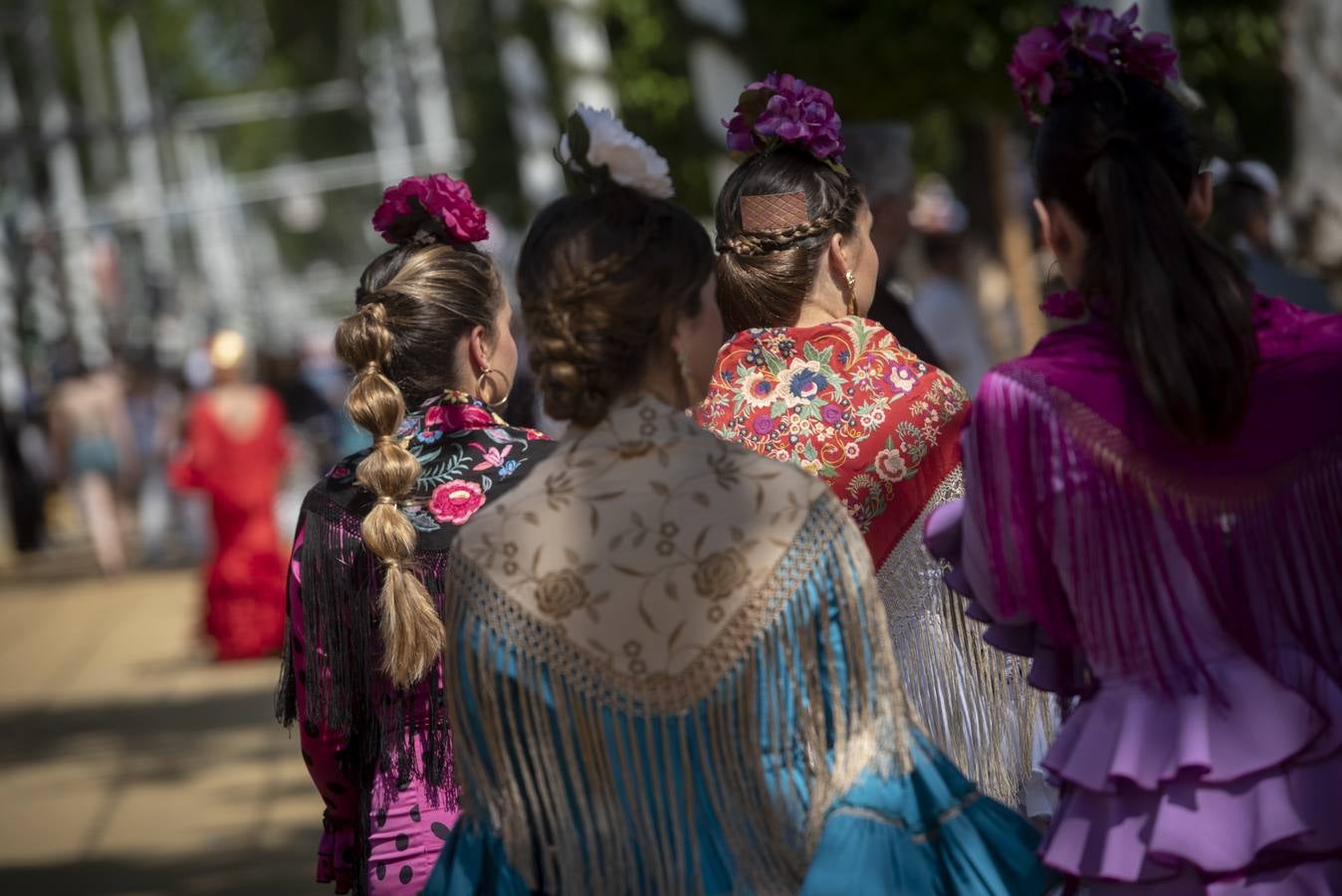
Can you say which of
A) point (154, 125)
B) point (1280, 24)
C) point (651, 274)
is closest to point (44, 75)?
point (154, 125)

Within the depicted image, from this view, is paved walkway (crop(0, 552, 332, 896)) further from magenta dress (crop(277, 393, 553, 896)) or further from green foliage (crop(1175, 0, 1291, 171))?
green foliage (crop(1175, 0, 1291, 171))

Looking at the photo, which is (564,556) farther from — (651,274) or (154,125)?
(154,125)

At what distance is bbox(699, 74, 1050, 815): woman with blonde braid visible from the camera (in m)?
3.56

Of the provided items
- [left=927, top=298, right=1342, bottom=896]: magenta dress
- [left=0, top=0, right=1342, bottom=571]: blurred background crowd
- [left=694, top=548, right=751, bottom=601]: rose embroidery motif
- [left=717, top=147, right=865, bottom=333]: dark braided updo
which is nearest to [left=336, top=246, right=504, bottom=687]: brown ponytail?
[left=717, top=147, right=865, bottom=333]: dark braided updo

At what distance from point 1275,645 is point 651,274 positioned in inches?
39.1

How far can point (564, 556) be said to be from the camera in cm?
256

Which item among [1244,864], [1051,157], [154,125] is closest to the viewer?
[1244,864]

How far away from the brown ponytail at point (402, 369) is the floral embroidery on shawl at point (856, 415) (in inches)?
21.5

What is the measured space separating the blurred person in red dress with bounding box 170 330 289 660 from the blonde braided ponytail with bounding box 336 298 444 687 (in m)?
8.10

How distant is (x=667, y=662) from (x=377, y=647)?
103cm

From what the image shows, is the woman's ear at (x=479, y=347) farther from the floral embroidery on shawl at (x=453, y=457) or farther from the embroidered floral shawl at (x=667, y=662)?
the embroidered floral shawl at (x=667, y=662)

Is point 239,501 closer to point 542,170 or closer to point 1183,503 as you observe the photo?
point 542,170

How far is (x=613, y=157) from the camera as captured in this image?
8.73 ft

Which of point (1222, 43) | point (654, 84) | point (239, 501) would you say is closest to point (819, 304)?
point (239, 501)
